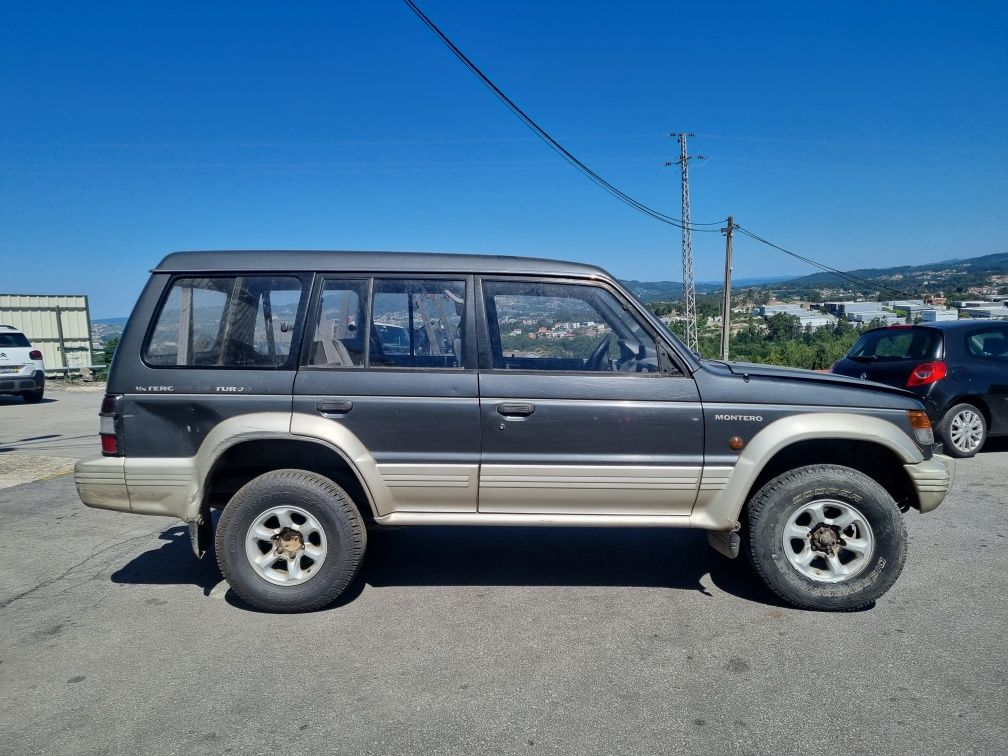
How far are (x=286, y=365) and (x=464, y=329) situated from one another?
1055 millimetres

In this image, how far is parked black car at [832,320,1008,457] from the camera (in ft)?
25.7

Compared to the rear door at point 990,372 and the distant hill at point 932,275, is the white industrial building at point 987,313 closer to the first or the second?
the rear door at point 990,372

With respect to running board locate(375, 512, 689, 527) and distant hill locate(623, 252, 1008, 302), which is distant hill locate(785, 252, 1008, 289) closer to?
distant hill locate(623, 252, 1008, 302)

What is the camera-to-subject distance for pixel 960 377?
309 inches

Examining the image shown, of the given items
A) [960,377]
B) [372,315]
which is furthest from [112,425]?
[960,377]

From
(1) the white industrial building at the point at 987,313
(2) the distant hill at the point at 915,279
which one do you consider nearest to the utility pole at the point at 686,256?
(2) the distant hill at the point at 915,279

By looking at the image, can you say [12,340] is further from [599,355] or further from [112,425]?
[599,355]

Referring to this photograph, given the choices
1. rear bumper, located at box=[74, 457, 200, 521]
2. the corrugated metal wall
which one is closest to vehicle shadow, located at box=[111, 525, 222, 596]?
rear bumper, located at box=[74, 457, 200, 521]

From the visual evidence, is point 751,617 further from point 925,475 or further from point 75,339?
point 75,339

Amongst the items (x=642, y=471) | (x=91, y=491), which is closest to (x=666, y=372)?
(x=642, y=471)

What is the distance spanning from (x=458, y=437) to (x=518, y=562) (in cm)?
136

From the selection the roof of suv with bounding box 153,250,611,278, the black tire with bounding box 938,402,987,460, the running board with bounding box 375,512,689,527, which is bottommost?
the black tire with bounding box 938,402,987,460

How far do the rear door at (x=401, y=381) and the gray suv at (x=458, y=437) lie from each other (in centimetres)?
1

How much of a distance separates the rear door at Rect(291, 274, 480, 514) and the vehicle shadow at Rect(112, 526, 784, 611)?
0.80 meters
